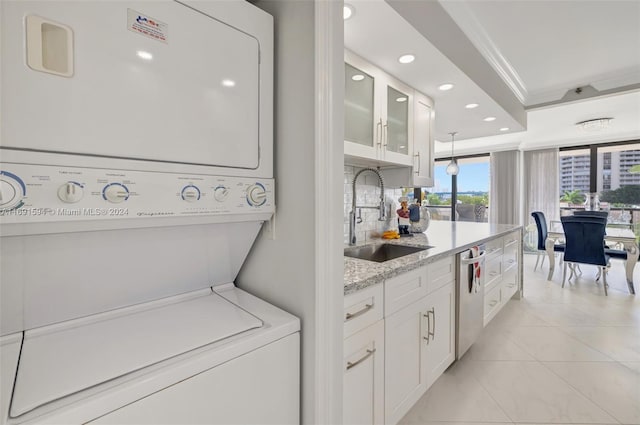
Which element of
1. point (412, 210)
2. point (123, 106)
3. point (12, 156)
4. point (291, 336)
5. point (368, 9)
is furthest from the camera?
point (412, 210)

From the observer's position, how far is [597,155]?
558 centimetres

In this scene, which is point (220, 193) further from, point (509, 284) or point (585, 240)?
point (585, 240)

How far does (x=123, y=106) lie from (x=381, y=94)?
1.67 meters

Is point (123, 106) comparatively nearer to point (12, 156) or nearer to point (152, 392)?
point (12, 156)

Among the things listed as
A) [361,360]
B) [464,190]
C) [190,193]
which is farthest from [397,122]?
[464,190]

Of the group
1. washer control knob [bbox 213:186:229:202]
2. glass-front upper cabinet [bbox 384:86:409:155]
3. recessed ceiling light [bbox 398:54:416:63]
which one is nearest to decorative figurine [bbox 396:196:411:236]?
glass-front upper cabinet [bbox 384:86:409:155]

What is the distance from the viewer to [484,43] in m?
2.48

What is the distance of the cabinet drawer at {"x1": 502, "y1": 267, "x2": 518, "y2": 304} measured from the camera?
111 inches

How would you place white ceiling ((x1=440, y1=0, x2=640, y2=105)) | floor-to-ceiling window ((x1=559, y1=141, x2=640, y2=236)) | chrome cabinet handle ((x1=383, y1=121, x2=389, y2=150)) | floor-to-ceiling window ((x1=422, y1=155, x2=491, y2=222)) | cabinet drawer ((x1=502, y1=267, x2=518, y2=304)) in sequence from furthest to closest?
floor-to-ceiling window ((x1=422, y1=155, x2=491, y2=222)) → floor-to-ceiling window ((x1=559, y1=141, x2=640, y2=236)) → cabinet drawer ((x1=502, y1=267, x2=518, y2=304)) → white ceiling ((x1=440, y1=0, x2=640, y2=105)) → chrome cabinet handle ((x1=383, y1=121, x2=389, y2=150))

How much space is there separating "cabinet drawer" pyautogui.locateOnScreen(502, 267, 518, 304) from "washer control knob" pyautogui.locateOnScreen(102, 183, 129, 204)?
3136 mm

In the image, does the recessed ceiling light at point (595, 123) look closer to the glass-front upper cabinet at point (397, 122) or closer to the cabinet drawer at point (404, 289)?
the glass-front upper cabinet at point (397, 122)

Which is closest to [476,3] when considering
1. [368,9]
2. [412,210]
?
[368,9]

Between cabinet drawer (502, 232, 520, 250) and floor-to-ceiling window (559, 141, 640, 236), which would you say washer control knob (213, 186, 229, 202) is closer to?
cabinet drawer (502, 232, 520, 250)

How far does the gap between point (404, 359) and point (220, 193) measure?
3.91 ft
